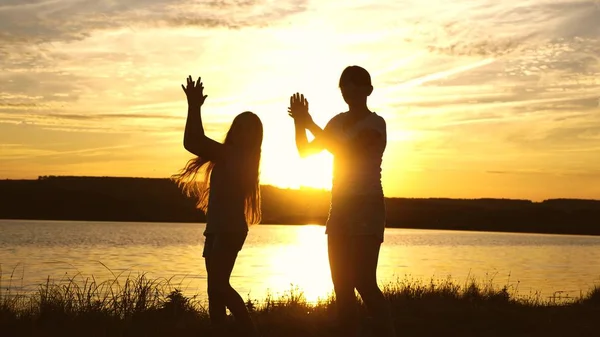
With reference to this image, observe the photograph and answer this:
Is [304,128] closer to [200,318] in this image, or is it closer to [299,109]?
[299,109]

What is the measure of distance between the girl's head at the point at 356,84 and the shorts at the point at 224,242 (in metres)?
1.60

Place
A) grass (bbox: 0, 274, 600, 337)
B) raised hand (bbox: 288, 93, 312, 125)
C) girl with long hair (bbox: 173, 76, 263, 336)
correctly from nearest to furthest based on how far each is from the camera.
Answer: raised hand (bbox: 288, 93, 312, 125) < girl with long hair (bbox: 173, 76, 263, 336) < grass (bbox: 0, 274, 600, 337)

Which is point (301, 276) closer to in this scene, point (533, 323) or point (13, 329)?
point (533, 323)

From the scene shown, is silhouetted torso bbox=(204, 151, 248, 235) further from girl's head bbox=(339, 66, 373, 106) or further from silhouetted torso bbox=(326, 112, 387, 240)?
girl's head bbox=(339, 66, 373, 106)

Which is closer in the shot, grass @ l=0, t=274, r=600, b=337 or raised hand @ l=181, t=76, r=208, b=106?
raised hand @ l=181, t=76, r=208, b=106

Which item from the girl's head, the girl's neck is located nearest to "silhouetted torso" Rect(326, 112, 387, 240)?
the girl's neck

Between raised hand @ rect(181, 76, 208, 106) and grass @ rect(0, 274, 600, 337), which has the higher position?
raised hand @ rect(181, 76, 208, 106)

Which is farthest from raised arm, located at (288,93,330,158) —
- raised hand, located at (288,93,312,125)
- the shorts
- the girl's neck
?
the shorts

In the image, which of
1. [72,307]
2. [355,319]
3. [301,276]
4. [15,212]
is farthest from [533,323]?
[15,212]

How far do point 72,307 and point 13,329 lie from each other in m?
1.33

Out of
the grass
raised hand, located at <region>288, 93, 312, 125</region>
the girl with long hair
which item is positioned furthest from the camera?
the grass

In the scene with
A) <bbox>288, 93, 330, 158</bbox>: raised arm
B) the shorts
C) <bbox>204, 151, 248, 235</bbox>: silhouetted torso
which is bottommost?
the shorts

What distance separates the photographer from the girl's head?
6.22m

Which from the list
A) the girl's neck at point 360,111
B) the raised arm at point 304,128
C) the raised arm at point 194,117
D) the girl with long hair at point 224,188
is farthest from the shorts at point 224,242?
the girl's neck at point 360,111
